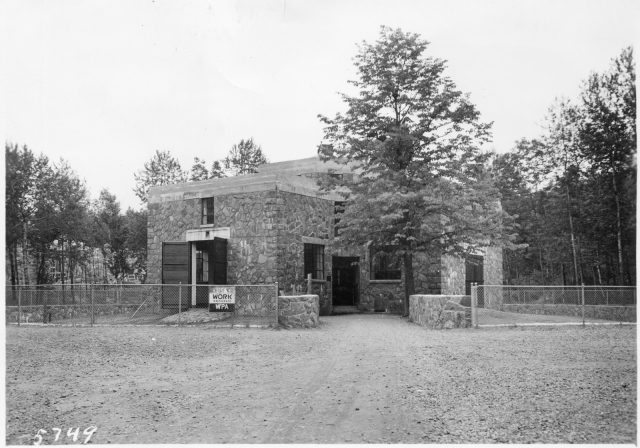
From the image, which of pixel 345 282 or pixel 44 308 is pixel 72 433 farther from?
pixel 345 282

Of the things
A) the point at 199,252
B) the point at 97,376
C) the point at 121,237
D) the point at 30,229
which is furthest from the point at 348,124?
the point at 121,237

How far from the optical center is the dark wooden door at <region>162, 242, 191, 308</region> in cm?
Answer: 1927

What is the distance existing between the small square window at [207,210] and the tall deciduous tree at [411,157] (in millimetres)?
4483

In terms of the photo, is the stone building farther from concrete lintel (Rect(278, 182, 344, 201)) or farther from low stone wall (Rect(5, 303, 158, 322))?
low stone wall (Rect(5, 303, 158, 322))

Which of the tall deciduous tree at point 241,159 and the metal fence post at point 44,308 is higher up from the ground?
the tall deciduous tree at point 241,159

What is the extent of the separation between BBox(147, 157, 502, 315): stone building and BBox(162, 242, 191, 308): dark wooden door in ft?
0.11

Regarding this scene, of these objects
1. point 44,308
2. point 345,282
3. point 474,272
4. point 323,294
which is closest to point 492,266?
point 474,272

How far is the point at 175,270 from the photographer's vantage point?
19.4m

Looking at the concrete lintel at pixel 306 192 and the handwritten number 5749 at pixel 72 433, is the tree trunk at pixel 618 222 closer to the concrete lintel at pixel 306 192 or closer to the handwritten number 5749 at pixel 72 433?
the concrete lintel at pixel 306 192

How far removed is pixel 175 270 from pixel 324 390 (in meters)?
13.0

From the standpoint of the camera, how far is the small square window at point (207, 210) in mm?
20283

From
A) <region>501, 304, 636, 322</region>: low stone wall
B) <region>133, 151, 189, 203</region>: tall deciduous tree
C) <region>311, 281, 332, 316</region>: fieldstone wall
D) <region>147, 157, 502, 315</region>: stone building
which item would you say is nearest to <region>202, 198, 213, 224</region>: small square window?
<region>147, 157, 502, 315</region>: stone building

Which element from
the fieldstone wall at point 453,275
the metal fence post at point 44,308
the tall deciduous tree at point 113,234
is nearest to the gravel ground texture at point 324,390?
the metal fence post at point 44,308

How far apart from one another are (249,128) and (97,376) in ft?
22.9
